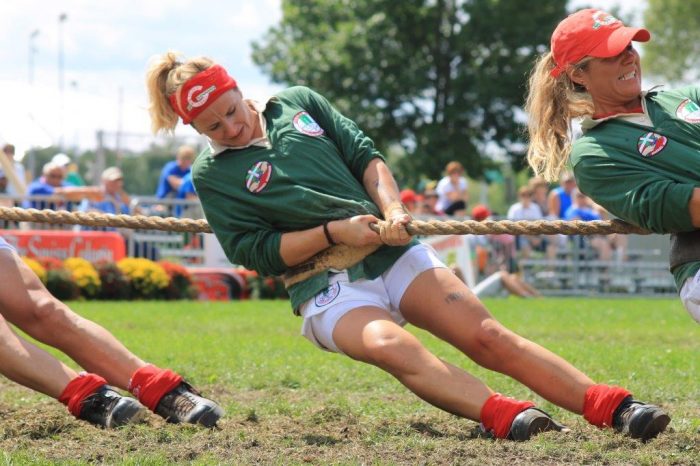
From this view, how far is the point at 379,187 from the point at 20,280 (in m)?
1.82

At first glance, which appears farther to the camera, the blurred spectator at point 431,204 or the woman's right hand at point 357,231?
the blurred spectator at point 431,204

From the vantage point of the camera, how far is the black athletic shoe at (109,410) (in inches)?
223

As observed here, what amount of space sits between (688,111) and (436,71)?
97.7 ft

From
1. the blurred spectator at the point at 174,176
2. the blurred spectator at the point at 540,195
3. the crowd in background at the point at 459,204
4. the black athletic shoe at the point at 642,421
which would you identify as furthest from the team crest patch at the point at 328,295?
the blurred spectator at the point at 540,195

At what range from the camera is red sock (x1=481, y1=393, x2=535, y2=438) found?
523 centimetres

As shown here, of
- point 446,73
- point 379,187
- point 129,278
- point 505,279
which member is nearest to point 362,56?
point 446,73

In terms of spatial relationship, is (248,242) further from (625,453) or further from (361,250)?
(625,453)

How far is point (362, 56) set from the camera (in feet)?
113

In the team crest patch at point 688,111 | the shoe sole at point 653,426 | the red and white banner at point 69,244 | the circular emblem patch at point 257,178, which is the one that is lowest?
the red and white banner at point 69,244

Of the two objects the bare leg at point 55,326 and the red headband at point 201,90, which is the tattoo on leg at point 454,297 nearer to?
the red headband at point 201,90

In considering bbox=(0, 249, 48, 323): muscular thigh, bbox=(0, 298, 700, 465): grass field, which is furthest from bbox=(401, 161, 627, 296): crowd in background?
bbox=(0, 249, 48, 323): muscular thigh

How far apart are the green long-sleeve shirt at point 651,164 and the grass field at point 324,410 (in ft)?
3.20

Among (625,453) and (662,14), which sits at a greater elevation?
(662,14)

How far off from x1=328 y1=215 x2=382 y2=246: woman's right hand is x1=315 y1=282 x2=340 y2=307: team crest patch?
232 millimetres
